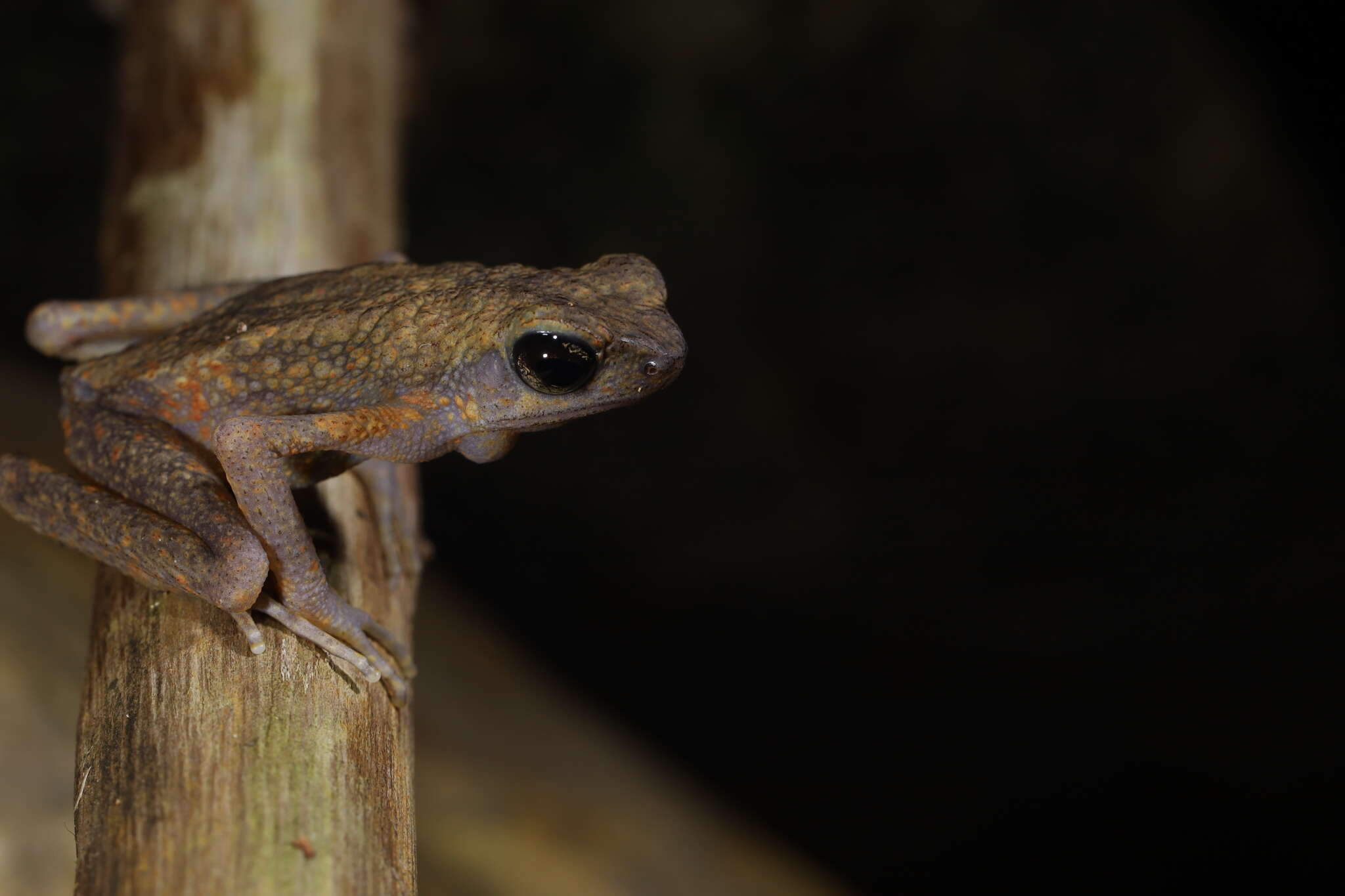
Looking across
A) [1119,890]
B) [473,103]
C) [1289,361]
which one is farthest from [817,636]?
[473,103]

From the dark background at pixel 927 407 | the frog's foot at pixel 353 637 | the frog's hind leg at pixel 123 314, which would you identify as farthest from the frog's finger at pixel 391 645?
the dark background at pixel 927 407

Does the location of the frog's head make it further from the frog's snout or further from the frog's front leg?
the frog's front leg

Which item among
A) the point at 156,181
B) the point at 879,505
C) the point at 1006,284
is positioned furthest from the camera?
the point at 879,505

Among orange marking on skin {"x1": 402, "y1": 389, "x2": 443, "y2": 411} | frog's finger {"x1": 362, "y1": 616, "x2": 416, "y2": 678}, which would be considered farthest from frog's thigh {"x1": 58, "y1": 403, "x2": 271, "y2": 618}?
orange marking on skin {"x1": 402, "y1": 389, "x2": 443, "y2": 411}

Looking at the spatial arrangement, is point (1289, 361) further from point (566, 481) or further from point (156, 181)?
point (156, 181)

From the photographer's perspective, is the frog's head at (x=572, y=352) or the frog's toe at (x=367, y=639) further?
the frog's head at (x=572, y=352)

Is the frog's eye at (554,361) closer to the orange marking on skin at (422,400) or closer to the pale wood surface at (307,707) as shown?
the orange marking on skin at (422,400)
